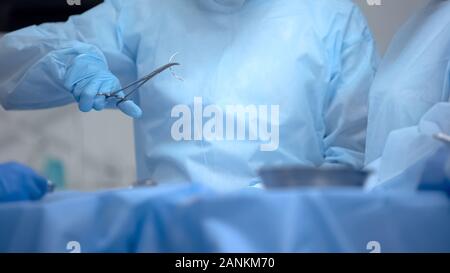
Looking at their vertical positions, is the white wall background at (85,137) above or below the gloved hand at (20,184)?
below

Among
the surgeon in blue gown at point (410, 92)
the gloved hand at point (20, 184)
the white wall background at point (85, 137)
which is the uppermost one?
the surgeon in blue gown at point (410, 92)

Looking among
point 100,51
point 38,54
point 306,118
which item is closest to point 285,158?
point 306,118

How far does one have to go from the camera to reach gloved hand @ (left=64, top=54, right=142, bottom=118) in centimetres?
125

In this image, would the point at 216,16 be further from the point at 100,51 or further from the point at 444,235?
the point at 444,235

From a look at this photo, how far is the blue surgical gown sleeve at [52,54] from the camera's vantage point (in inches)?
52.6

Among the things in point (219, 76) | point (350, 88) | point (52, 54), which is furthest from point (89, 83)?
point (350, 88)

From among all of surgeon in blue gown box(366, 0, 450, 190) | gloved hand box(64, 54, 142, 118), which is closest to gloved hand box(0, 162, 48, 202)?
gloved hand box(64, 54, 142, 118)

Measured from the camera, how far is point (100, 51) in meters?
1.36

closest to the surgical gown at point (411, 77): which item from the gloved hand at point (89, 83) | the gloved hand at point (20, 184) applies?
the gloved hand at point (89, 83)

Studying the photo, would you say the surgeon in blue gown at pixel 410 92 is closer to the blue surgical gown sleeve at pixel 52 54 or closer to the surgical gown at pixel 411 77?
the surgical gown at pixel 411 77

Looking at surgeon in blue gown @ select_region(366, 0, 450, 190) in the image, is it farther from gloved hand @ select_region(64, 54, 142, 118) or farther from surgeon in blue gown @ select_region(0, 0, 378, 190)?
gloved hand @ select_region(64, 54, 142, 118)

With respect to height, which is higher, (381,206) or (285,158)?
(381,206)

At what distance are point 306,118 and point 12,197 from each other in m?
0.60

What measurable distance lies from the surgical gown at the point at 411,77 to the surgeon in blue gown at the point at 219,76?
→ 0.19ft
